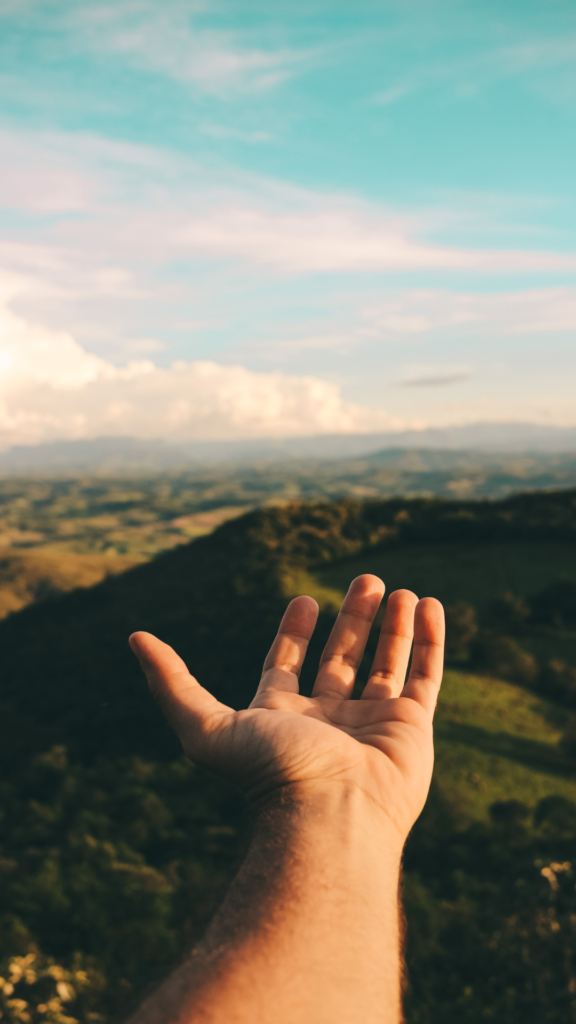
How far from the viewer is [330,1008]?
2504 millimetres

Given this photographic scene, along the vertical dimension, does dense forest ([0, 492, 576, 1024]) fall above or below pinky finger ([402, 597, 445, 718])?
below

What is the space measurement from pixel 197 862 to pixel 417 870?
12.7m

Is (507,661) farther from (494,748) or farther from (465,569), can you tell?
(465,569)

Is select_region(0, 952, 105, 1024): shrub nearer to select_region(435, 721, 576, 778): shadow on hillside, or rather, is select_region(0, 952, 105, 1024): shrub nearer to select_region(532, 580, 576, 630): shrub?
select_region(435, 721, 576, 778): shadow on hillside

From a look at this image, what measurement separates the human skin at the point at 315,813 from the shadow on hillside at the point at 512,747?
1526 inches

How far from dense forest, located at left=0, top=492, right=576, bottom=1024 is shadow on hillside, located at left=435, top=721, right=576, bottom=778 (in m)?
0.14

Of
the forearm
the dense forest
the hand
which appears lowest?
the dense forest

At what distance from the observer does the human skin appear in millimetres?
2512

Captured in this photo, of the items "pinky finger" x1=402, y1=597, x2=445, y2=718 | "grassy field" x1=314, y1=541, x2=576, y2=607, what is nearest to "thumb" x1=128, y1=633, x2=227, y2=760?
"pinky finger" x1=402, y1=597, x2=445, y2=718

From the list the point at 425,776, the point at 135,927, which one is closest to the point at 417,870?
the point at 135,927

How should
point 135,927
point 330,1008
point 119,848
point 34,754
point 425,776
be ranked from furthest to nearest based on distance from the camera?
point 34,754 < point 119,848 < point 135,927 < point 425,776 < point 330,1008

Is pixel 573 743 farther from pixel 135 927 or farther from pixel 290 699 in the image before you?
pixel 290 699

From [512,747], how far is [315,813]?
40.9m

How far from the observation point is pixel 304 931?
8.98 feet
